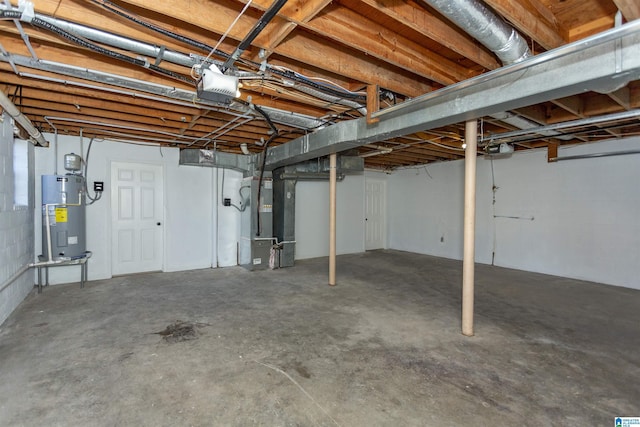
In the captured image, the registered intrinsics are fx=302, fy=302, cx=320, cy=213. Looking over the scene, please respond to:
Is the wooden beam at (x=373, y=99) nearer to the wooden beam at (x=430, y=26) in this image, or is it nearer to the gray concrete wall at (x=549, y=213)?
the wooden beam at (x=430, y=26)

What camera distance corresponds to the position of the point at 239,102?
3029mm

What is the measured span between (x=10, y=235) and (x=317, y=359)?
3.60 metres

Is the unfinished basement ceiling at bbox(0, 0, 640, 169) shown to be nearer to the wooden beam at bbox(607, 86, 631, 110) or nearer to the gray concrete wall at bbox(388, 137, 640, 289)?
the wooden beam at bbox(607, 86, 631, 110)

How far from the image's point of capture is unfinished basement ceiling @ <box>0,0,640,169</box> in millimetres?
1828

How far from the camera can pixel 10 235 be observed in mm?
3307

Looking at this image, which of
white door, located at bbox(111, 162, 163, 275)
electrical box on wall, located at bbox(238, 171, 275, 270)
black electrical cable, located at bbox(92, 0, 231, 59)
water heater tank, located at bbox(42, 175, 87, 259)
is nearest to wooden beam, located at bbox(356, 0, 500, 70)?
black electrical cable, located at bbox(92, 0, 231, 59)

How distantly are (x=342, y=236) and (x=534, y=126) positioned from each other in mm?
4708

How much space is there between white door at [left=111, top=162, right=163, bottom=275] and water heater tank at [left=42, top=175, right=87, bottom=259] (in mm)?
784

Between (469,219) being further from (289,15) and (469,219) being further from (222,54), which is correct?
(222,54)

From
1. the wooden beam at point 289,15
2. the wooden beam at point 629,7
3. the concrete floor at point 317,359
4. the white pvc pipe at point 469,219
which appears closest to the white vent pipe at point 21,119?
the concrete floor at point 317,359

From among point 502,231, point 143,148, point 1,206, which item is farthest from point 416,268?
point 1,206

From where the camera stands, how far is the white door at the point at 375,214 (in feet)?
27.7

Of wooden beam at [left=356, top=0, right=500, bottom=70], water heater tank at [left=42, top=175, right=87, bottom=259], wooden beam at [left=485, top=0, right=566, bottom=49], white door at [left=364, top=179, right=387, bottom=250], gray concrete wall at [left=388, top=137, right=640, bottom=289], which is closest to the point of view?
wooden beam at [left=485, top=0, right=566, bottom=49]

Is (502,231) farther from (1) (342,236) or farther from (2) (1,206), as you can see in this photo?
(2) (1,206)
